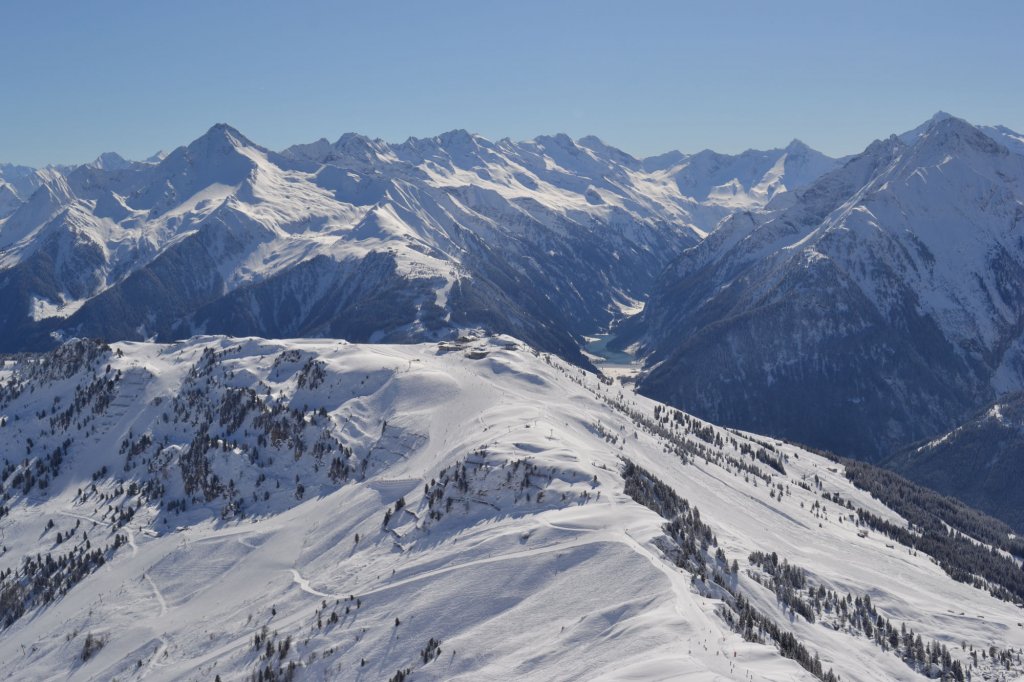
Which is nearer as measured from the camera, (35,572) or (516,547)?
(516,547)

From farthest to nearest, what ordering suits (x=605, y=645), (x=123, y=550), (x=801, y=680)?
(x=123, y=550) < (x=605, y=645) < (x=801, y=680)

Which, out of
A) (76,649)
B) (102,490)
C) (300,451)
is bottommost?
(76,649)

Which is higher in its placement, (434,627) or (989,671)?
(434,627)

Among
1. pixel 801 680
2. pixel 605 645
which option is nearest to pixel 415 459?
pixel 605 645

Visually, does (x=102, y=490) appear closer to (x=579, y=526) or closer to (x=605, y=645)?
(x=579, y=526)

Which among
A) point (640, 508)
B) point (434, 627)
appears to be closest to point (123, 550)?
point (434, 627)

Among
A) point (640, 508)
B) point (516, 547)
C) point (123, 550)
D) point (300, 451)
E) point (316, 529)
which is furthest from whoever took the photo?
point (300, 451)
